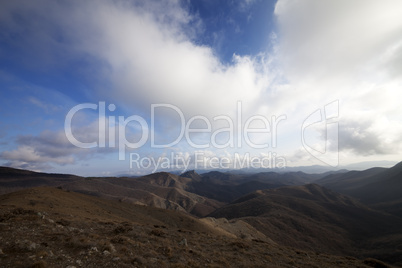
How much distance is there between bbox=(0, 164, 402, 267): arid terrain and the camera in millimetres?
11484

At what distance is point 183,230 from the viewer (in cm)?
2688

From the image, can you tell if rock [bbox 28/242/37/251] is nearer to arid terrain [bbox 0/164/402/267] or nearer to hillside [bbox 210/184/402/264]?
arid terrain [bbox 0/164/402/267]

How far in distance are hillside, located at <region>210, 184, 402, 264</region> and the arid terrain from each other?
42 centimetres

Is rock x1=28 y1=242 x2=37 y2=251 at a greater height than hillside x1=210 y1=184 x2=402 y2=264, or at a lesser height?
greater

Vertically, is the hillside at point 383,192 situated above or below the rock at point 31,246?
below

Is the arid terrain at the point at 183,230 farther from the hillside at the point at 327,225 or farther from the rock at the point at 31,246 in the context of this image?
the hillside at the point at 327,225

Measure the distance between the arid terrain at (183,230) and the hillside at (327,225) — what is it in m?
0.42

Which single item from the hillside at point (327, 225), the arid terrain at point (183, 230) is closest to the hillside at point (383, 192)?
the arid terrain at point (183, 230)

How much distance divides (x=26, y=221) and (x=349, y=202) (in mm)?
163912

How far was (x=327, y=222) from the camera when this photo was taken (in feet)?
291

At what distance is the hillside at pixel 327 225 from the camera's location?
63.4 m

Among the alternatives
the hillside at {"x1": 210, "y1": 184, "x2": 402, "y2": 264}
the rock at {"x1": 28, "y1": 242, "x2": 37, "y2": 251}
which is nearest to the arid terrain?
the rock at {"x1": 28, "y1": 242, "x2": 37, "y2": 251}

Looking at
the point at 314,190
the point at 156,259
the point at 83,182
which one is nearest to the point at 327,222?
the point at 314,190

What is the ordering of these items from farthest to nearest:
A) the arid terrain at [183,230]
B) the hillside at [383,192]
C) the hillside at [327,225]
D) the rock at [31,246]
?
the hillside at [383,192] < the hillside at [327,225] < the arid terrain at [183,230] < the rock at [31,246]
